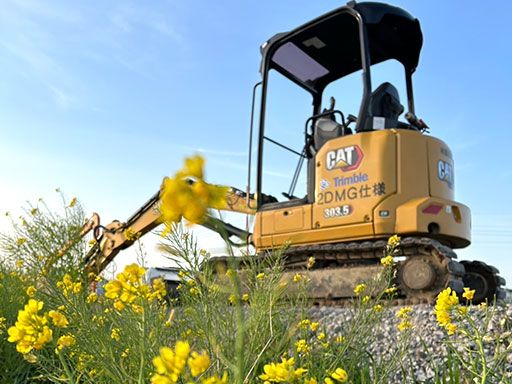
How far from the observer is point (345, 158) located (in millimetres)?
4691

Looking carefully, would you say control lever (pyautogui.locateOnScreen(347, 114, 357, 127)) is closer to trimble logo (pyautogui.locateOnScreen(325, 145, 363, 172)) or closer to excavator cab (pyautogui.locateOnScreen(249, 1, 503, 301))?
excavator cab (pyautogui.locateOnScreen(249, 1, 503, 301))

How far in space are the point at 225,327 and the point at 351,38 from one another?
480cm

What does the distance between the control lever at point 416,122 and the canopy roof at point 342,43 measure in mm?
768

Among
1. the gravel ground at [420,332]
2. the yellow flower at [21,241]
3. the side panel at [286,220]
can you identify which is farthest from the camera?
the side panel at [286,220]

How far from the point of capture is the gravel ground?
2456mm

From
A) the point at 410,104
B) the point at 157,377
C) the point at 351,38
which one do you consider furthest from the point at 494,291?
the point at 157,377

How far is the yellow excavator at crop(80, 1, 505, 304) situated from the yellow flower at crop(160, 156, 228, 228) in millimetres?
3625

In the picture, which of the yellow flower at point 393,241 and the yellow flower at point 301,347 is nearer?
the yellow flower at point 301,347

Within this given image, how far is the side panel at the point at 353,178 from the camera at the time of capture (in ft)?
14.9

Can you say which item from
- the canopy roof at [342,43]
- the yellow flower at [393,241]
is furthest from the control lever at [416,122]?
the yellow flower at [393,241]

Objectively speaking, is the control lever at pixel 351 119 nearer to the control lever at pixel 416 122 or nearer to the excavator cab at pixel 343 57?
the excavator cab at pixel 343 57

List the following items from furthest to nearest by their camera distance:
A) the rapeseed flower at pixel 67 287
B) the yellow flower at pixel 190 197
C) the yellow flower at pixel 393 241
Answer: the yellow flower at pixel 393 241, the rapeseed flower at pixel 67 287, the yellow flower at pixel 190 197

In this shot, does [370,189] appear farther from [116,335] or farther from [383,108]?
[116,335]

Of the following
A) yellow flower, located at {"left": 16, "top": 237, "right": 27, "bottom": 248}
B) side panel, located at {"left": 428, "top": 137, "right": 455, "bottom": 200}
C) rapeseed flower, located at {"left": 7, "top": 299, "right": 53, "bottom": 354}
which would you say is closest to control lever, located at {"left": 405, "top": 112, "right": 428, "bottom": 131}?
side panel, located at {"left": 428, "top": 137, "right": 455, "bottom": 200}
